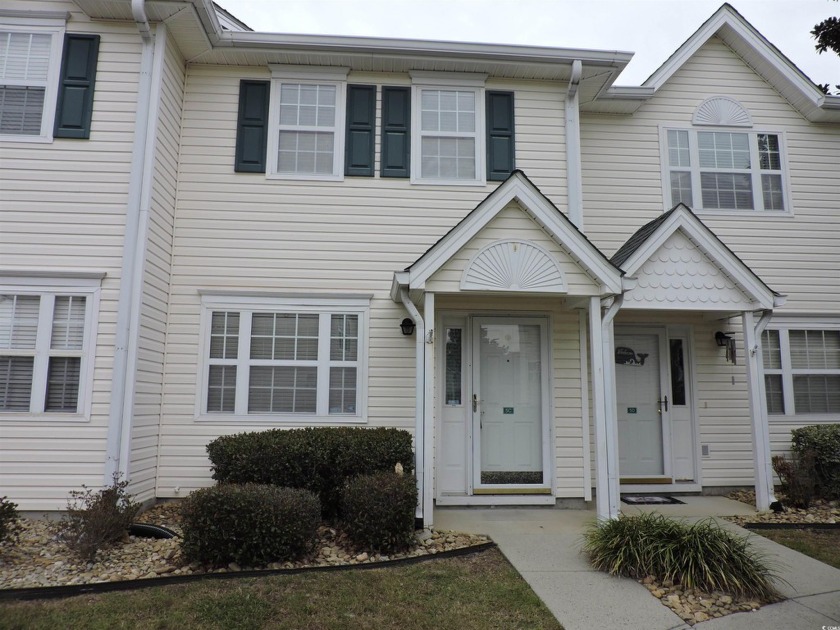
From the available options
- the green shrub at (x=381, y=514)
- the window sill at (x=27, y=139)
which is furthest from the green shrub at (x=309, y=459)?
the window sill at (x=27, y=139)

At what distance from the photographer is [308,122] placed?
7547 millimetres

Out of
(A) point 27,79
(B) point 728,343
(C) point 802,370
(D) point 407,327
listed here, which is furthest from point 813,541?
(A) point 27,79

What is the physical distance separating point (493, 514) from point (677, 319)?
3981 mm

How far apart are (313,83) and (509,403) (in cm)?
512

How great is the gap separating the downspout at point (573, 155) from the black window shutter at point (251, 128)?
4184 mm

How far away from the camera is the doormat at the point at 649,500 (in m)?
7.23

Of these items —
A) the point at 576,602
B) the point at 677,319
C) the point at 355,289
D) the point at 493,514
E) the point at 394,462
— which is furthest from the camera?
the point at 677,319

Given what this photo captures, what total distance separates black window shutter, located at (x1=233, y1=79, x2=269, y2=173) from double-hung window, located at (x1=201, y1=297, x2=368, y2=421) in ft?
6.09

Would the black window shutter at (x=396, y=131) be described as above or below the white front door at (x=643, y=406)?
above

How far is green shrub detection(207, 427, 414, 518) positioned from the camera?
5852 mm

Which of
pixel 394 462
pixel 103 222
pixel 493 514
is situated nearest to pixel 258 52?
pixel 103 222

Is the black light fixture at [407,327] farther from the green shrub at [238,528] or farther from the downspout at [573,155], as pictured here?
the green shrub at [238,528]

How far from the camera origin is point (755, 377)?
6934mm

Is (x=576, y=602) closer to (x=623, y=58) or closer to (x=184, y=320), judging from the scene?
(x=184, y=320)
